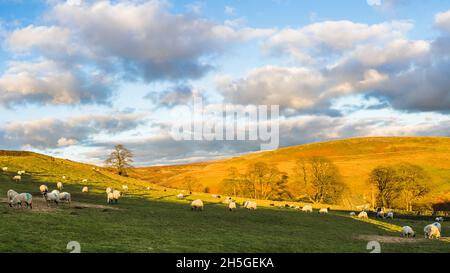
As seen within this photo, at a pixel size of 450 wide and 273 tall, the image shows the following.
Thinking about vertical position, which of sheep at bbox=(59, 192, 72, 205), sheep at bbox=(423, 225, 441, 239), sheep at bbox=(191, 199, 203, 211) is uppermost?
sheep at bbox=(59, 192, 72, 205)

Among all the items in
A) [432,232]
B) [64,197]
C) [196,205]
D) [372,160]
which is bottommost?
[432,232]

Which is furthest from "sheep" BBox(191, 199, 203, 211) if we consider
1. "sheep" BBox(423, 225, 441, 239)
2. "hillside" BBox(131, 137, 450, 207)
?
"hillside" BBox(131, 137, 450, 207)

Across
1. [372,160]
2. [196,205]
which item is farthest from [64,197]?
[372,160]

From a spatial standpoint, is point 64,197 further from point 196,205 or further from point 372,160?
point 372,160

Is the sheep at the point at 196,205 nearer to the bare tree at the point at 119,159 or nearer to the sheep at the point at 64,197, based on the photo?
the sheep at the point at 64,197

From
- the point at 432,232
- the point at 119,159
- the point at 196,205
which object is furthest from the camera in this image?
the point at 119,159

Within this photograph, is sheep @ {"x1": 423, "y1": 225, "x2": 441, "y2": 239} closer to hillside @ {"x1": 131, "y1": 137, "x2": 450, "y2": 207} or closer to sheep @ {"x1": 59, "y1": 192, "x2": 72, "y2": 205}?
sheep @ {"x1": 59, "y1": 192, "x2": 72, "y2": 205}

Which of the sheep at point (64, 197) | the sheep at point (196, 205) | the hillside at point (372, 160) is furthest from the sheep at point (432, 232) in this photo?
the hillside at point (372, 160)

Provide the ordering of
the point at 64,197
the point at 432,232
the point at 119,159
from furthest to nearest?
the point at 119,159 < the point at 64,197 < the point at 432,232

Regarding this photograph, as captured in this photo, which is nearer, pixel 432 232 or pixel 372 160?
pixel 432 232

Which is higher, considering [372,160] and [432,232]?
[372,160]

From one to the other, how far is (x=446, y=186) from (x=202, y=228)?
11061 cm

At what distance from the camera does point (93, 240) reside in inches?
755
